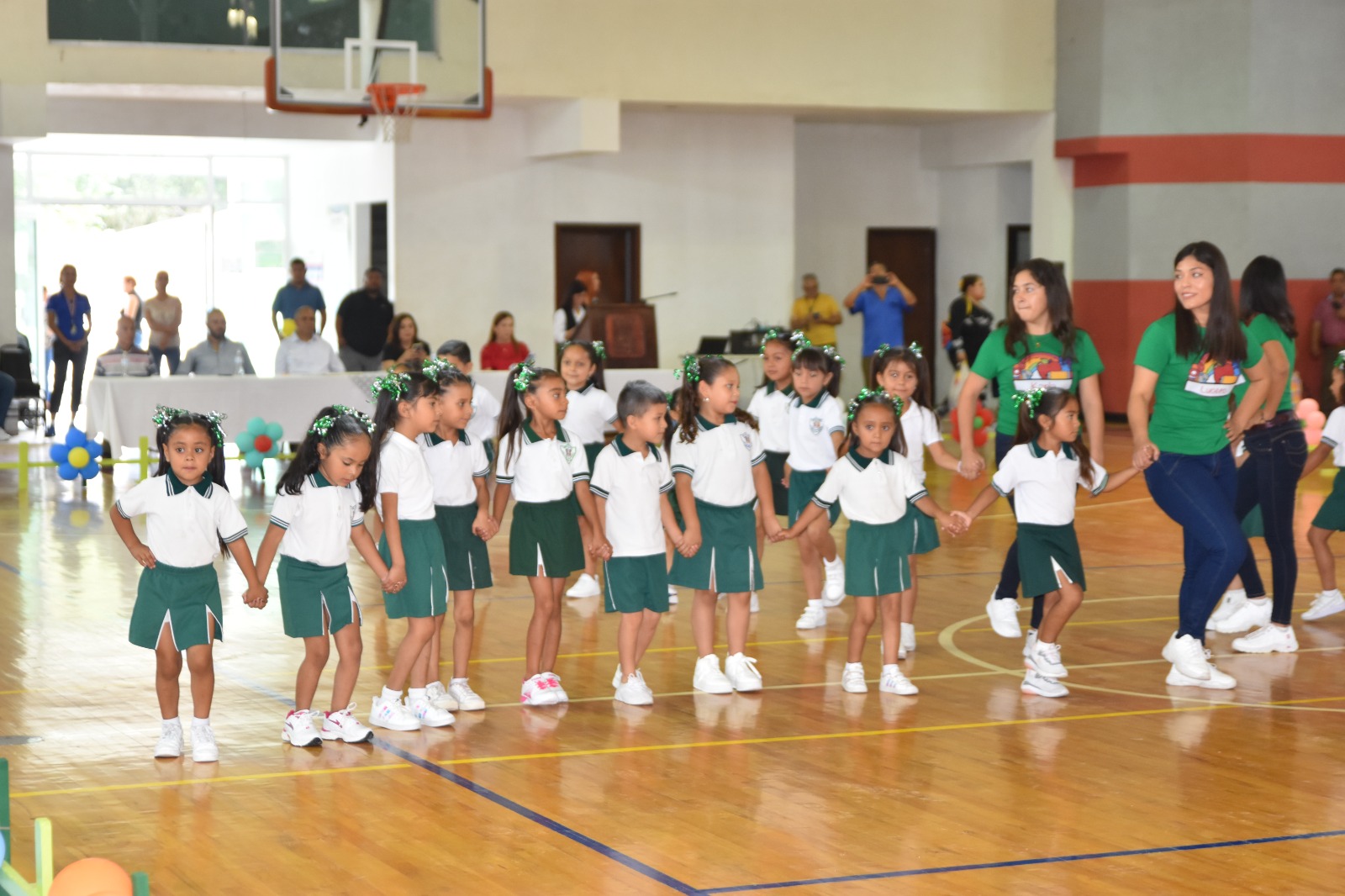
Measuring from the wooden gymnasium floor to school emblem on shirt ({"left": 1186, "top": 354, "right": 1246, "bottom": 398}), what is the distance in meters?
1.24

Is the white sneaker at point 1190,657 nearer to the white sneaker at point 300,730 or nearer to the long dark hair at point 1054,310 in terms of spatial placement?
the long dark hair at point 1054,310

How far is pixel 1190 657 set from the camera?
277 inches

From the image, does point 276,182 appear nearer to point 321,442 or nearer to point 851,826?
point 321,442

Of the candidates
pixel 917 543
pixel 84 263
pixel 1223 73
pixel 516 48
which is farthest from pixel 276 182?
pixel 917 543

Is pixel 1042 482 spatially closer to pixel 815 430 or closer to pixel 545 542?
pixel 815 430

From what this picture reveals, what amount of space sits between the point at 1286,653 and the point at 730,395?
2.95m

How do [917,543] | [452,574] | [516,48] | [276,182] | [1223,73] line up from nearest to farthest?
1. [452,574]
2. [917,543]
3. [516,48]
4. [1223,73]
5. [276,182]

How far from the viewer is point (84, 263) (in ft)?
78.9

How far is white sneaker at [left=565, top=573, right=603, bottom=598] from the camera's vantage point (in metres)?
9.43

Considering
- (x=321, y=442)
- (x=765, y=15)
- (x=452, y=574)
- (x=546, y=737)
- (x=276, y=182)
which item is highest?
(x=765, y=15)

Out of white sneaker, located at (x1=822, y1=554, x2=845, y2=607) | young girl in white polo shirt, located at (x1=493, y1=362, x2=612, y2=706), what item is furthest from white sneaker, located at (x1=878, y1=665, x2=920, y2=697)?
white sneaker, located at (x1=822, y1=554, x2=845, y2=607)

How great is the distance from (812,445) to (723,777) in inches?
117

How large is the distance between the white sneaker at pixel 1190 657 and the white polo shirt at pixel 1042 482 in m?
0.69

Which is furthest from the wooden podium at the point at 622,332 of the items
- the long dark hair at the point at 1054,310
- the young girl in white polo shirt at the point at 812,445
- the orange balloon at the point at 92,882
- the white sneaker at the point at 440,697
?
the orange balloon at the point at 92,882
